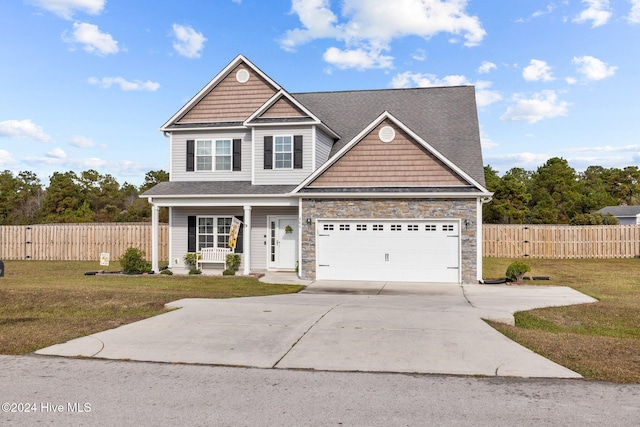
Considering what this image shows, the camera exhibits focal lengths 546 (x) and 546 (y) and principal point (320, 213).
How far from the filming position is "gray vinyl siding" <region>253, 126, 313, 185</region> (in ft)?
66.1

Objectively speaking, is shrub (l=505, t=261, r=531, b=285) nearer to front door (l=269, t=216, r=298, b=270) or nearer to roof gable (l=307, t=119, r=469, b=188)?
roof gable (l=307, t=119, r=469, b=188)

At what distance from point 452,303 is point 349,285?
14.2 ft

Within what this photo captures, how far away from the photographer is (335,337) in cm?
920

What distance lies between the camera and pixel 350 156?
18.3m

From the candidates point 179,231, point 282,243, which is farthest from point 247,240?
point 179,231

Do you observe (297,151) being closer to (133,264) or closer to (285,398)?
(133,264)

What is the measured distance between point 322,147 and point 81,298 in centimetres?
1073

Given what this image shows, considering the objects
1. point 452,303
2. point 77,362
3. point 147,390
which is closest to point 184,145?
point 452,303

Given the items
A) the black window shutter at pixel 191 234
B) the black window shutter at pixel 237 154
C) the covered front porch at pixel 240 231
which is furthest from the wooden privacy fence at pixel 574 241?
the black window shutter at pixel 191 234

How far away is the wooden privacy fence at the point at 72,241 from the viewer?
28609 millimetres

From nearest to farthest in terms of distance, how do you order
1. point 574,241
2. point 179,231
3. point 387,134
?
point 387,134 → point 179,231 → point 574,241

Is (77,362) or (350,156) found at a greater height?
(350,156)

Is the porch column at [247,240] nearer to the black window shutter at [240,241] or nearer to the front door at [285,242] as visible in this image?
the black window shutter at [240,241]

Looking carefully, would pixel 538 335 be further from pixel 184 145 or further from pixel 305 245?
pixel 184 145
